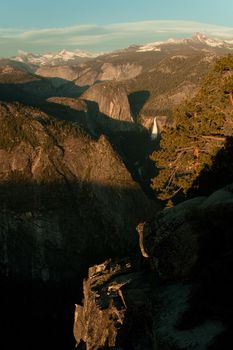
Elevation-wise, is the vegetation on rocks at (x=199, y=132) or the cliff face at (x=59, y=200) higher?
the vegetation on rocks at (x=199, y=132)

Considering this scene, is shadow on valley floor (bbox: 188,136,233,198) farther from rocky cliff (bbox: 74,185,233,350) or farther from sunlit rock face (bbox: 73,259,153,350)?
rocky cliff (bbox: 74,185,233,350)

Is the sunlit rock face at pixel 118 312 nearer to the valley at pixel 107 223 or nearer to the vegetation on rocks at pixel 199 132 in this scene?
the valley at pixel 107 223

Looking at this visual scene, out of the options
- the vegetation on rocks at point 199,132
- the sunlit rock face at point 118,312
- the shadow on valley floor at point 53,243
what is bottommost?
the shadow on valley floor at point 53,243

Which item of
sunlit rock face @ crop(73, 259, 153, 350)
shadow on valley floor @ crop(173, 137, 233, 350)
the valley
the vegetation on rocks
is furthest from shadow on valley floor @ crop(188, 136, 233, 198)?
shadow on valley floor @ crop(173, 137, 233, 350)

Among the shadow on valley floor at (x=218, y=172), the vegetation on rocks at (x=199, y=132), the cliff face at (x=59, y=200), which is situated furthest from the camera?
the cliff face at (x=59, y=200)

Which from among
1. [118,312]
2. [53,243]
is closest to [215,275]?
[118,312]

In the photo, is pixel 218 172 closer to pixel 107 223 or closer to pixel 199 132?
pixel 199 132

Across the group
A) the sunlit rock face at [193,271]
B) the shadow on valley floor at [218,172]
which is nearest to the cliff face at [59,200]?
the shadow on valley floor at [218,172]
